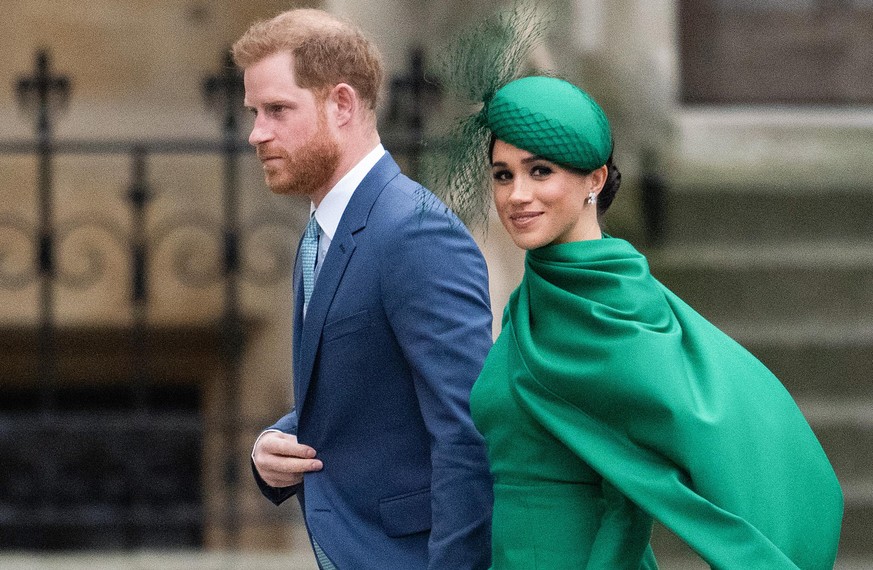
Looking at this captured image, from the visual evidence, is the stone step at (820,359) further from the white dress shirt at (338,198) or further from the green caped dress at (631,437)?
the green caped dress at (631,437)

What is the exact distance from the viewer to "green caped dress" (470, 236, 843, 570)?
2455mm

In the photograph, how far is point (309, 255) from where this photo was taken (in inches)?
121

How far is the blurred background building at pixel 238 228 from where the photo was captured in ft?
18.4

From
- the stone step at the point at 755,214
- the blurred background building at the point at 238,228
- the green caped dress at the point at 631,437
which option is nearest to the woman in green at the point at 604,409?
the green caped dress at the point at 631,437

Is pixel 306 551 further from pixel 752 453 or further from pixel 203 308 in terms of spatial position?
pixel 752 453

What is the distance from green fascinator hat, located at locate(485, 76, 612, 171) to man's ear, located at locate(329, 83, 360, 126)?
38 centimetres

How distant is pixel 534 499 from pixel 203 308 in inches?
162

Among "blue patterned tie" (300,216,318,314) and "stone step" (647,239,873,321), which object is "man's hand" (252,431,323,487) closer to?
"blue patterned tie" (300,216,318,314)

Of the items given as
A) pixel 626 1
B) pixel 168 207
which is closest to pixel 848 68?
pixel 626 1

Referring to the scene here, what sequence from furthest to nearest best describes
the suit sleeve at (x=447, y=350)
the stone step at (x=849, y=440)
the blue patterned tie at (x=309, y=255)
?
the stone step at (x=849, y=440), the blue patterned tie at (x=309, y=255), the suit sleeve at (x=447, y=350)

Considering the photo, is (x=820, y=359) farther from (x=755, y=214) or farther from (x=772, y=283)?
(x=755, y=214)

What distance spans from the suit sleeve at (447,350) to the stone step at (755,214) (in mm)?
2993

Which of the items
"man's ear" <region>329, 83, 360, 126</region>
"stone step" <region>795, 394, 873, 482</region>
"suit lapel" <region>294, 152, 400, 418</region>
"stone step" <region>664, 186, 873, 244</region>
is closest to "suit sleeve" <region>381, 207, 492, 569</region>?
"suit lapel" <region>294, 152, 400, 418</region>

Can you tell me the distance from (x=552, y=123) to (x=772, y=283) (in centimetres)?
323
